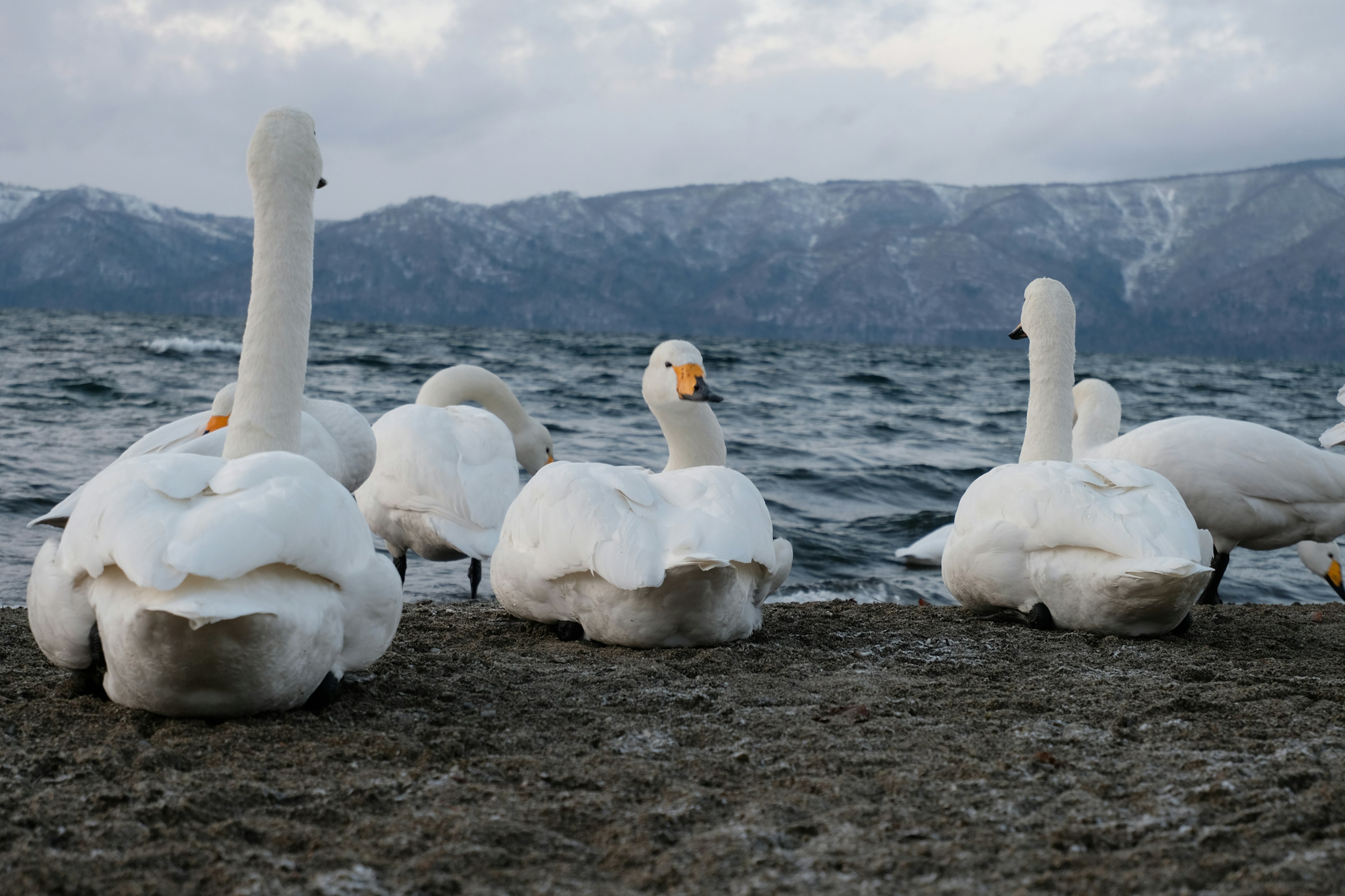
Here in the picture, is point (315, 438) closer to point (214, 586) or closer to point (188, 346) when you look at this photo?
point (214, 586)

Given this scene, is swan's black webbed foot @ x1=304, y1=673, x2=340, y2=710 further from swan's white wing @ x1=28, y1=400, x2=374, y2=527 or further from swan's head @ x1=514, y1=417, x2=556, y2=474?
swan's head @ x1=514, y1=417, x2=556, y2=474

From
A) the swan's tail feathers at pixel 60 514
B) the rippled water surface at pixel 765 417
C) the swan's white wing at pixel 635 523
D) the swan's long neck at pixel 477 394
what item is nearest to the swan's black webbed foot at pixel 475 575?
the rippled water surface at pixel 765 417

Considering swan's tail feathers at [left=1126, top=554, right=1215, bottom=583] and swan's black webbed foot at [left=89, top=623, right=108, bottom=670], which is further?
swan's tail feathers at [left=1126, top=554, right=1215, bottom=583]

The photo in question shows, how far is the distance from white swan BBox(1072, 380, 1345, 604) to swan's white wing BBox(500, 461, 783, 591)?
3417mm

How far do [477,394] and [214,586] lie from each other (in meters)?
6.36

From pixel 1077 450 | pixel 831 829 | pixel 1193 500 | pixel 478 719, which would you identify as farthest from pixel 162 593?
pixel 1077 450

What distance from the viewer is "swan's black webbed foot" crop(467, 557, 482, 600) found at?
22.9ft

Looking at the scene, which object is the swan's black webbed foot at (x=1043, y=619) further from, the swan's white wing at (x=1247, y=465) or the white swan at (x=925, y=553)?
the white swan at (x=925, y=553)

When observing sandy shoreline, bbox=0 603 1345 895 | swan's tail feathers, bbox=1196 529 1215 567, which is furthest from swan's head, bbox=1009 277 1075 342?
sandy shoreline, bbox=0 603 1345 895

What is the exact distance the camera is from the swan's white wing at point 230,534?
259 centimetres

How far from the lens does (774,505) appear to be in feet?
32.6

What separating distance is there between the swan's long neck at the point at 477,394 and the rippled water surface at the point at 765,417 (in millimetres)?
1248

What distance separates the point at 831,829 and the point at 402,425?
4.83 meters

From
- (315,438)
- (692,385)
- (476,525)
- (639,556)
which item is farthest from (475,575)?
(639,556)
